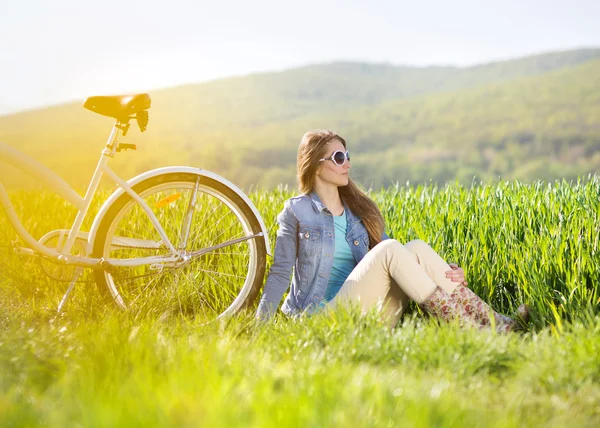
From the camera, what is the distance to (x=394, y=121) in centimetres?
4956

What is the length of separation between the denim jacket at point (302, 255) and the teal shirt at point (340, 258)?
0.23ft

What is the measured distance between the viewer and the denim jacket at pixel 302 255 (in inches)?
150

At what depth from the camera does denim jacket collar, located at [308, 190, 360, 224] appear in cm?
391

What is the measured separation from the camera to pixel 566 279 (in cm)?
398

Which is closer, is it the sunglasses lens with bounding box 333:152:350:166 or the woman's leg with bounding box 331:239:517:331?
the woman's leg with bounding box 331:239:517:331

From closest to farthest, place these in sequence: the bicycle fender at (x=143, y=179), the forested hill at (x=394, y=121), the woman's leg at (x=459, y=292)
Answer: the woman's leg at (x=459, y=292) < the bicycle fender at (x=143, y=179) < the forested hill at (x=394, y=121)

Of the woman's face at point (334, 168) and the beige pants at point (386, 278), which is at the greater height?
the woman's face at point (334, 168)

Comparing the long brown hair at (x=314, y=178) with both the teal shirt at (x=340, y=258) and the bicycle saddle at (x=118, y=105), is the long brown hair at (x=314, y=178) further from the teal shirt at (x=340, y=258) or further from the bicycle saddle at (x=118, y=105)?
the bicycle saddle at (x=118, y=105)

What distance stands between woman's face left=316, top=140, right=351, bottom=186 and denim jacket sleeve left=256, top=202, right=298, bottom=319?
0.95 feet

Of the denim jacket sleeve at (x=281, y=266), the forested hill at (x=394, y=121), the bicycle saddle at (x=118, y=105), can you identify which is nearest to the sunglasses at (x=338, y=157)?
the denim jacket sleeve at (x=281, y=266)

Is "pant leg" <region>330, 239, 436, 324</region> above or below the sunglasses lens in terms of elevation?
below

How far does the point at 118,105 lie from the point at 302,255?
1.32m

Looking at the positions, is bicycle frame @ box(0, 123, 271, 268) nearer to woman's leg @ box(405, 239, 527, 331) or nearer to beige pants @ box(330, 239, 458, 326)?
beige pants @ box(330, 239, 458, 326)

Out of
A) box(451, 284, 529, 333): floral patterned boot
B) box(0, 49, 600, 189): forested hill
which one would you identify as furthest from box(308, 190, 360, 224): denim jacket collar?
box(0, 49, 600, 189): forested hill
